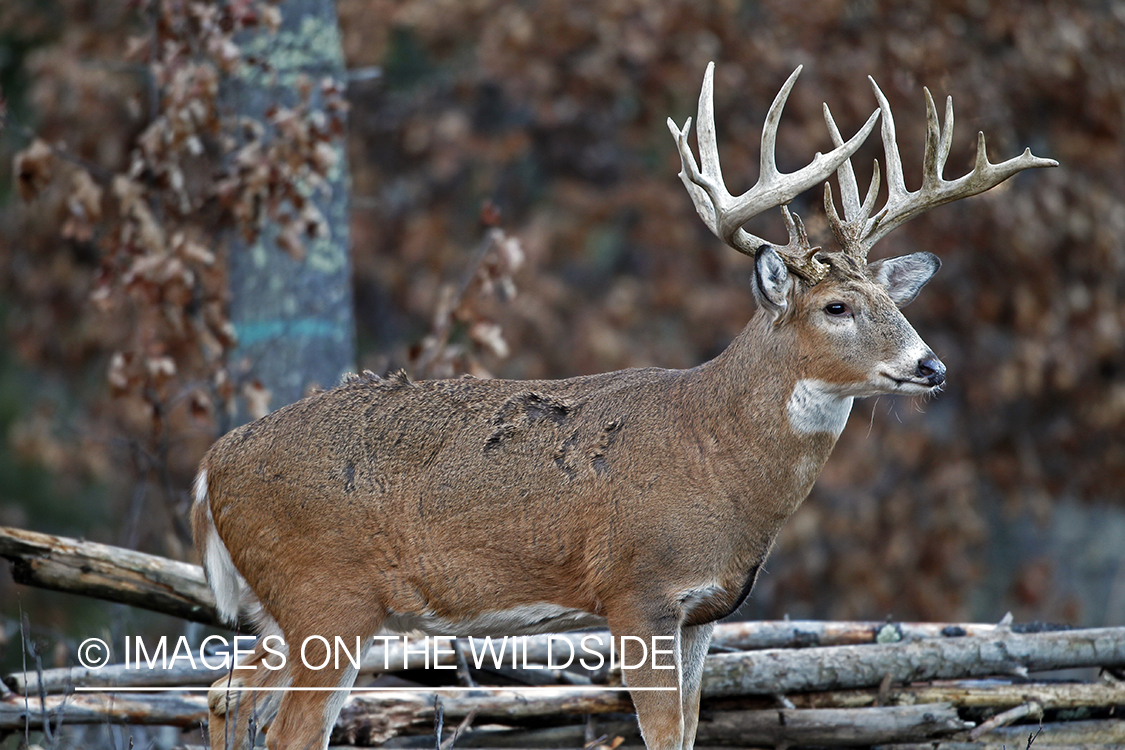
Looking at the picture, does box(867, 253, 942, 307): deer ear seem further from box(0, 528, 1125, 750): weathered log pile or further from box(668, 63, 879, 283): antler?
box(0, 528, 1125, 750): weathered log pile

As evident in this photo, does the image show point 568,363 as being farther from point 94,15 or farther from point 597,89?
point 94,15

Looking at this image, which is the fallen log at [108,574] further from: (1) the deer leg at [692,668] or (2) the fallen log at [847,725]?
(2) the fallen log at [847,725]

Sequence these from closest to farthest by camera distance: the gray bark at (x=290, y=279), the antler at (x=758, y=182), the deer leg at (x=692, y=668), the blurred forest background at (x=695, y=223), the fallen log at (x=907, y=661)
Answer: the antler at (x=758, y=182) → the deer leg at (x=692, y=668) → the fallen log at (x=907, y=661) → the gray bark at (x=290, y=279) → the blurred forest background at (x=695, y=223)

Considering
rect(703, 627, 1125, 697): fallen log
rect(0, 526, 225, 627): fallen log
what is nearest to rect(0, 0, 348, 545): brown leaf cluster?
rect(0, 526, 225, 627): fallen log

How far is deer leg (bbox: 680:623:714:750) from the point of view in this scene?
5.31 m

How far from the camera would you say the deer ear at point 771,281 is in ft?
16.5

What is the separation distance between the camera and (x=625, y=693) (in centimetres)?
574

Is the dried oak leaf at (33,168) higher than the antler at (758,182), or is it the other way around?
the antler at (758,182)

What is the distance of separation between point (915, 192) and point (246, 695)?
10.8ft

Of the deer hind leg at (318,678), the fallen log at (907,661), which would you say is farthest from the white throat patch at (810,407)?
the deer hind leg at (318,678)

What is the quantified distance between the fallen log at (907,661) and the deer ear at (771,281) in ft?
5.17

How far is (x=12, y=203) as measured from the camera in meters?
13.5

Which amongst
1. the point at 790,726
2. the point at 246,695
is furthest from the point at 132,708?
the point at 790,726

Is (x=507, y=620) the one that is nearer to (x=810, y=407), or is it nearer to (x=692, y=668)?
(x=692, y=668)
